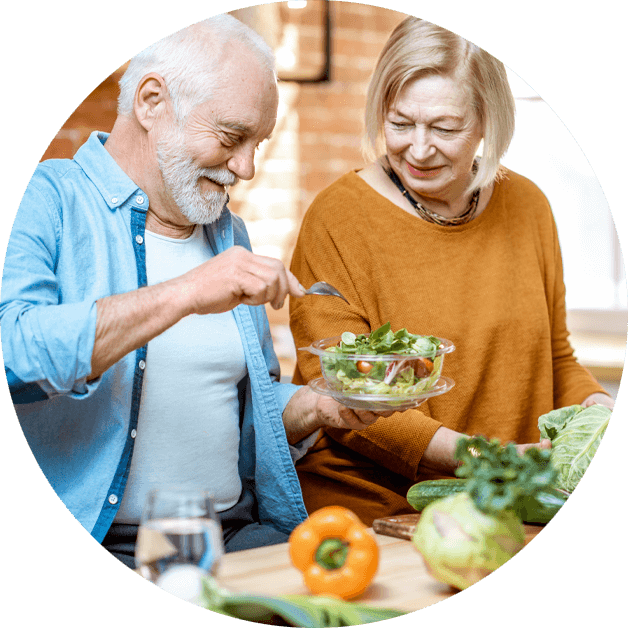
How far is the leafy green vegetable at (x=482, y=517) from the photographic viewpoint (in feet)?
3.62

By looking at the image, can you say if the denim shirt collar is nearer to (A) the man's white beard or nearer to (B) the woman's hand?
(A) the man's white beard

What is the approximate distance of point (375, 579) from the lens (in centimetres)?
115

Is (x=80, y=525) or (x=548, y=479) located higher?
(x=548, y=479)

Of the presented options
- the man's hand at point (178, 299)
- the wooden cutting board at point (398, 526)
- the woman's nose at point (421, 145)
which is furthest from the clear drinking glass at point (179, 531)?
the woman's nose at point (421, 145)

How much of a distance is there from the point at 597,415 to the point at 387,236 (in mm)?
606

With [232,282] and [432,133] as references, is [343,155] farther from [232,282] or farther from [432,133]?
[232,282]

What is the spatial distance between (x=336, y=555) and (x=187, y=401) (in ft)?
1.47

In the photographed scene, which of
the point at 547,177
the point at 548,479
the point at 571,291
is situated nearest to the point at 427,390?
the point at 548,479

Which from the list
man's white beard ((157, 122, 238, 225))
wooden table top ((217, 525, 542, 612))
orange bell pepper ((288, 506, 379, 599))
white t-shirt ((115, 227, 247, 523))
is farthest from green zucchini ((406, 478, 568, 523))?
man's white beard ((157, 122, 238, 225))

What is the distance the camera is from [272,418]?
154 cm

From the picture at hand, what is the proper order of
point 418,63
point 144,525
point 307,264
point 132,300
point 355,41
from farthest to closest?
1. point 355,41
2. point 307,264
3. point 418,63
4. point 132,300
5. point 144,525

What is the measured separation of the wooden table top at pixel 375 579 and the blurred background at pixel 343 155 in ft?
2.15

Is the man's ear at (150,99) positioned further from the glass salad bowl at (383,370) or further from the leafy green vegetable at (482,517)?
the leafy green vegetable at (482,517)

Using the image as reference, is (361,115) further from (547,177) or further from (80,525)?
(80,525)
